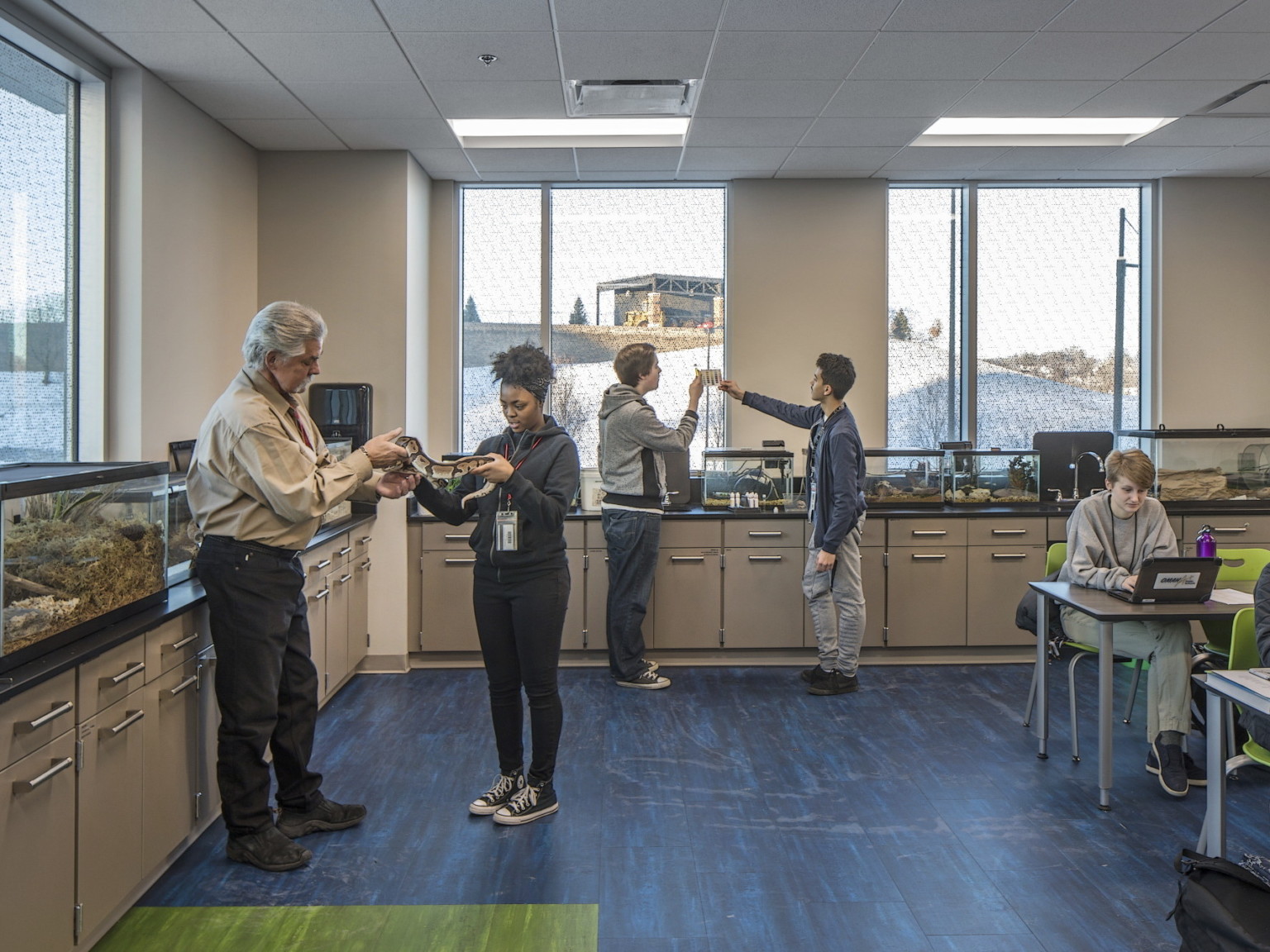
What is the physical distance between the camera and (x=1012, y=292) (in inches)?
231

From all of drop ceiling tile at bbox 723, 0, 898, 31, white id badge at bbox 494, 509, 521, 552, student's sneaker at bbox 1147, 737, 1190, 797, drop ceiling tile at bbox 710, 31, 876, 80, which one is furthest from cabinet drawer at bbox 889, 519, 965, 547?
white id badge at bbox 494, 509, 521, 552

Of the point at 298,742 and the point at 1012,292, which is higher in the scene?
the point at 1012,292

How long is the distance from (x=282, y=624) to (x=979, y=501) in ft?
13.0

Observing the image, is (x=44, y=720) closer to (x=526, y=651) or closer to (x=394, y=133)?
(x=526, y=651)

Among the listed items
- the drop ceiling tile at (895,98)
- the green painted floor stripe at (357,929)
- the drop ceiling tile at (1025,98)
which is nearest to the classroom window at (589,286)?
the drop ceiling tile at (895,98)

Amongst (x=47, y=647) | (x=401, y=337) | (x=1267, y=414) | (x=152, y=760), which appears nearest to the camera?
(x=47, y=647)

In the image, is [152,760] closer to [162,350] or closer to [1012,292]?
[162,350]

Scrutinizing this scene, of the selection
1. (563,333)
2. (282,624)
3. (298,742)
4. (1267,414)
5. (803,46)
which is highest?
(803,46)

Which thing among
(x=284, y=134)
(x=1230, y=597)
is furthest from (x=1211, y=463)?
(x=284, y=134)

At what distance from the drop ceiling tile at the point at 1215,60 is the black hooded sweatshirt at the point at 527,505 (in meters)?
2.91

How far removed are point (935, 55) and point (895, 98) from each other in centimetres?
50

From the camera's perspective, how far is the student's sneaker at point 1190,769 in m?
3.39

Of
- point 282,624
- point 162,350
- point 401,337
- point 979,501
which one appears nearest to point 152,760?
point 282,624

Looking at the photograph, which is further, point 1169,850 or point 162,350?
point 162,350
